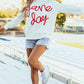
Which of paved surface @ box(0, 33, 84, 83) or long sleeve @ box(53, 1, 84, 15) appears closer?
long sleeve @ box(53, 1, 84, 15)

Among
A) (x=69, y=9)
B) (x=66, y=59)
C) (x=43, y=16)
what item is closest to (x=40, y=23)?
(x=43, y=16)

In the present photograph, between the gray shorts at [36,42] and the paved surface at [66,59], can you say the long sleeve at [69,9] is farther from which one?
the paved surface at [66,59]

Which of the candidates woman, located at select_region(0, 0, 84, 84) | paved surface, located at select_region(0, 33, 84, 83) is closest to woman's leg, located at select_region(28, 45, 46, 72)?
woman, located at select_region(0, 0, 84, 84)

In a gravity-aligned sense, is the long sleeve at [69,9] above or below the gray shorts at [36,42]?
above

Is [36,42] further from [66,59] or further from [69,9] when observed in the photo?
[66,59]

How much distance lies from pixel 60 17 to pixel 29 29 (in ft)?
52.2

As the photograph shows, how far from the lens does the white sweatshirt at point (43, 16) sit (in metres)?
1.18

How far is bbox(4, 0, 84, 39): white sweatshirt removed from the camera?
118 cm

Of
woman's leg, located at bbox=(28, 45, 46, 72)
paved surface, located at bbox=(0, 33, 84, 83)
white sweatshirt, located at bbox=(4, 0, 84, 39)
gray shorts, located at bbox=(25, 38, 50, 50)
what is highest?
white sweatshirt, located at bbox=(4, 0, 84, 39)

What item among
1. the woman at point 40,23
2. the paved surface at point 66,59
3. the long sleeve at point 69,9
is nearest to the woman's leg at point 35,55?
the woman at point 40,23

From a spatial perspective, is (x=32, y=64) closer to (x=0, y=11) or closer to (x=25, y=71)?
(x=25, y=71)

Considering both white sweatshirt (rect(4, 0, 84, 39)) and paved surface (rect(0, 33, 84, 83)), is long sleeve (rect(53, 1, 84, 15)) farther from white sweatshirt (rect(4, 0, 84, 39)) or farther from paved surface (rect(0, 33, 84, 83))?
paved surface (rect(0, 33, 84, 83))

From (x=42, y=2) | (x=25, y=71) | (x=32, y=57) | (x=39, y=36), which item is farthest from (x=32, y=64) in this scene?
(x=25, y=71)

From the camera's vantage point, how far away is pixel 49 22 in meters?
1.19
